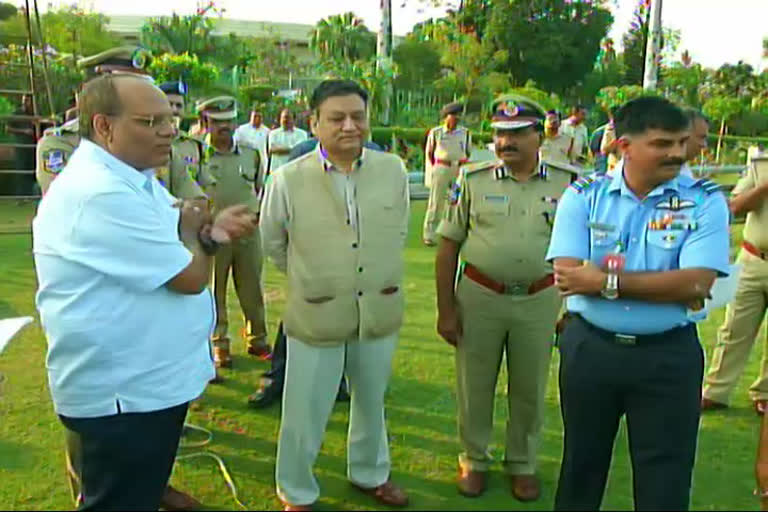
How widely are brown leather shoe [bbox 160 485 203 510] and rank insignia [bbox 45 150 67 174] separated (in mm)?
1667

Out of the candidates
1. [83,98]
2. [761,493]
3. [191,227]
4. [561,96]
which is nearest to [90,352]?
[191,227]

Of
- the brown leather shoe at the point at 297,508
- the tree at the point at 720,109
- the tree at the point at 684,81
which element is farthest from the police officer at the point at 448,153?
the tree at the point at 684,81

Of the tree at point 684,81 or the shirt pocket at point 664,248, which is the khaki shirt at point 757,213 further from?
the tree at point 684,81

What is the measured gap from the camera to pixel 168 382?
2.02m

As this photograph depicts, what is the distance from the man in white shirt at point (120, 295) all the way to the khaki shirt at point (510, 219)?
1388 millimetres

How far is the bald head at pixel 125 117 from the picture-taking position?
196 centimetres

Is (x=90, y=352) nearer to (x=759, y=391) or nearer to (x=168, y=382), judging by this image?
(x=168, y=382)

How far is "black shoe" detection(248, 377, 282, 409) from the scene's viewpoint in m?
4.15

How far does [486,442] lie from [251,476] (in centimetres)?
112

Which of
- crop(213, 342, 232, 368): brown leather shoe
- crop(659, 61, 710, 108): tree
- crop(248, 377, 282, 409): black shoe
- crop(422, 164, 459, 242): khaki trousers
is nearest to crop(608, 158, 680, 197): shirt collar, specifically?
crop(248, 377, 282, 409): black shoe

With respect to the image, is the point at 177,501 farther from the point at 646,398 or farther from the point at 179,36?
the point at 179,36

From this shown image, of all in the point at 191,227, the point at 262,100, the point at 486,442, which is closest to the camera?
the point at 191,227

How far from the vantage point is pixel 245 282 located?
4973 mm

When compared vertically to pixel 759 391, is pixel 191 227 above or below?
above
